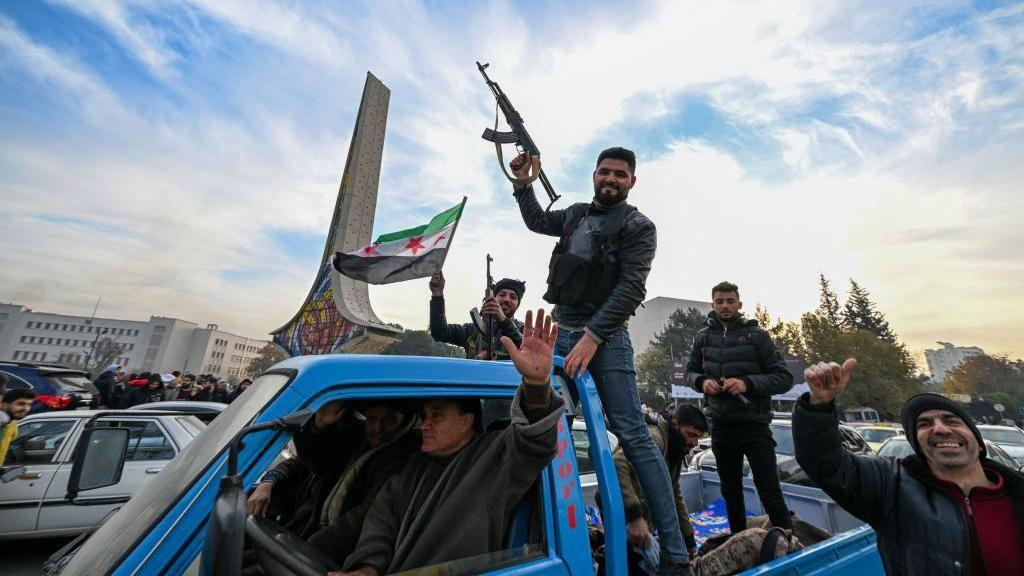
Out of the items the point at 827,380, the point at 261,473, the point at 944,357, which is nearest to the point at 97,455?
the point at 261,473

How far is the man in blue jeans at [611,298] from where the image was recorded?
1.95 metres

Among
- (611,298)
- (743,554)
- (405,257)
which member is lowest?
(743,554)

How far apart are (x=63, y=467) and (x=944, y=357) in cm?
16825

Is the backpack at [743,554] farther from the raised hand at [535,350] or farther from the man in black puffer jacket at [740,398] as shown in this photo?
the raised hand at [535,350]

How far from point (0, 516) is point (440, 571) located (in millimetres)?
6309

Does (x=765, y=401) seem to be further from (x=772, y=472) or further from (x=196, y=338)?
(x=196, y=338)

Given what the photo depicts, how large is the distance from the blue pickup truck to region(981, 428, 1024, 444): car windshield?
553 inches

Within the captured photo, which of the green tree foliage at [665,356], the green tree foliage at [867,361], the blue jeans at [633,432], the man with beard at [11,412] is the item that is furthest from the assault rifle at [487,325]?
the green tree foliage at [665,356]

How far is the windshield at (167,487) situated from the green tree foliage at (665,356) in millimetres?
52667

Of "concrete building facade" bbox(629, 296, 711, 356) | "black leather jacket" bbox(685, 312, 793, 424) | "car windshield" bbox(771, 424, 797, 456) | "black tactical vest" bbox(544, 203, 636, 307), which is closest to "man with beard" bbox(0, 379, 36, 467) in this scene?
"black tactical vest" bbox(544, 203, 636, 307)

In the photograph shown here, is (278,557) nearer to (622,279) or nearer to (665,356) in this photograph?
(622,279)

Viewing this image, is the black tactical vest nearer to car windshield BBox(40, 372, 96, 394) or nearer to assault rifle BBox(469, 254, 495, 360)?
assault rifle BBox(469, 254, 495, 360)

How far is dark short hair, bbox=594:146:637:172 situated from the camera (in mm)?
2555

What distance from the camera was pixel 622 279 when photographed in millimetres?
2277
